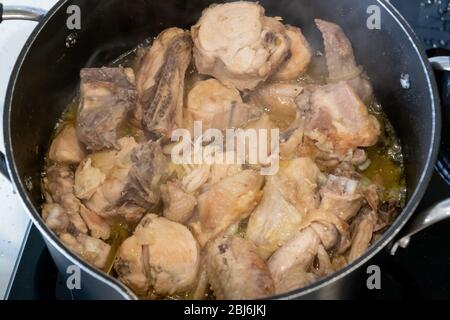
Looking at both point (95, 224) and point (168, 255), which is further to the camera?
point (95, 224)

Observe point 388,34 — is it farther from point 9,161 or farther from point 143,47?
point 9,161

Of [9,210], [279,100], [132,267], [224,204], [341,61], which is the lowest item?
[9,210]

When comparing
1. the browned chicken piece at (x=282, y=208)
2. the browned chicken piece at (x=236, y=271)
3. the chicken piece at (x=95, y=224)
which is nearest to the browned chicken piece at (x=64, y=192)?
the chicken piece at (x=95, y=224)

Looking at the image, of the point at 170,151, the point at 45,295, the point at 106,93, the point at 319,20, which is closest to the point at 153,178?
the point at 170,151

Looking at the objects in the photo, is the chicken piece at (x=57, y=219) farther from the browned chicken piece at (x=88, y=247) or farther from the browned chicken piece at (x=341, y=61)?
the browned chicken piece at (x=341, y=61)

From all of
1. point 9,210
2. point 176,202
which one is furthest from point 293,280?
point 9,210

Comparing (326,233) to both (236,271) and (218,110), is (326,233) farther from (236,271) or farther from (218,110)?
(218,110)
